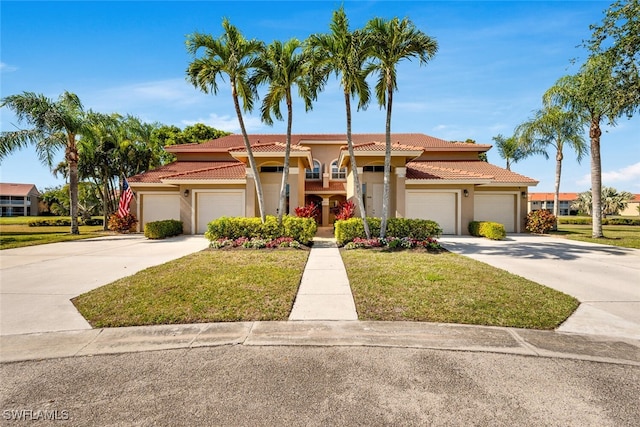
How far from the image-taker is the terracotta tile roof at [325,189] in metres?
20.9

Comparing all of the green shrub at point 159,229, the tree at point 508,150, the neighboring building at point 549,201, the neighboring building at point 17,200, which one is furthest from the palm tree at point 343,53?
the neighboring building at point 17,200

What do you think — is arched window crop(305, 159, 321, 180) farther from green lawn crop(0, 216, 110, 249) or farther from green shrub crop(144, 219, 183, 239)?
green lawn crop(0, 216, 110, 249)

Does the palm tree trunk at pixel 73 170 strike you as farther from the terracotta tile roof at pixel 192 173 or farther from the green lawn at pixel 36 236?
the terracotta tile roof at pixel 192 173

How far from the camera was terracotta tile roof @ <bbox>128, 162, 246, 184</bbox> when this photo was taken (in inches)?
664

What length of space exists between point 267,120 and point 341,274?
876 centimetres

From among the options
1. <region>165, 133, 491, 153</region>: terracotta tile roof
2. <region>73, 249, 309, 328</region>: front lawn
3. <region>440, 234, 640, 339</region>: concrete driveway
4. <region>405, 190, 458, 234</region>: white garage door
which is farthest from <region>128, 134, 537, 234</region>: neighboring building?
<region>73, 249, 309, 328</region>: front lawn

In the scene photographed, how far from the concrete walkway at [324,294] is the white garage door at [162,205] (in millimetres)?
13594

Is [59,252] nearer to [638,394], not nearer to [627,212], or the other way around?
[638,394]

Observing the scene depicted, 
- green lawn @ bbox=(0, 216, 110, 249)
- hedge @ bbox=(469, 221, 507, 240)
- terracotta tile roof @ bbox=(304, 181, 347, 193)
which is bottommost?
green lawn @ bbox=(0, 216, 110, 249)

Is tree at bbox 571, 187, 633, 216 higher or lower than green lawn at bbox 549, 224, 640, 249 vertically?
higher

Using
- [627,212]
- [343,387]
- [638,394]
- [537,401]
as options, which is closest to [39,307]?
[343,387]

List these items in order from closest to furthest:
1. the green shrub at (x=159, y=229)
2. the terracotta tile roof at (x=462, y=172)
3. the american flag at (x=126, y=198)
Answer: the green shrub at (x=159, y=229)
the terracotta tile roof at (x=462, y=172)
the american flag at (x=126, y=198)

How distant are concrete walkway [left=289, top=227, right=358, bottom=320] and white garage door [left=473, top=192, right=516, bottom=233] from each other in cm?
1383

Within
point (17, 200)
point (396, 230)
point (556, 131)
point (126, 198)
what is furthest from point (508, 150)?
point (17, 200)
